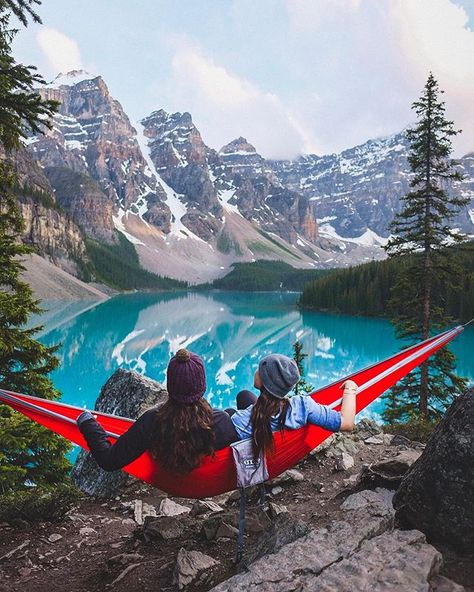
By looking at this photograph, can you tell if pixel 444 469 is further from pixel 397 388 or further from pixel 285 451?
pixel 397 388

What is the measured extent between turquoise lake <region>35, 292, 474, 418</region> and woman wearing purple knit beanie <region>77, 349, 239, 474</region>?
20.5 metres

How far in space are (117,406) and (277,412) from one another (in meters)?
4.89

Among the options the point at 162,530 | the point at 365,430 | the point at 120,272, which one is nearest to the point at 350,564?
the point at 162,530

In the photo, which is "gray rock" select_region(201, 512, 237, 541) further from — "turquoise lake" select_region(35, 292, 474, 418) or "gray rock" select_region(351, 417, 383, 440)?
"turquoise lake" select_region(35, 292, 474, 418)

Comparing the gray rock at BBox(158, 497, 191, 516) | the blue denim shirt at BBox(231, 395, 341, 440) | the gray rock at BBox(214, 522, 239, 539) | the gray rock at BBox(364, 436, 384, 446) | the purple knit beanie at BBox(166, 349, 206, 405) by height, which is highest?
the purple knit beanie at BBox(166, 349, 206, 405)

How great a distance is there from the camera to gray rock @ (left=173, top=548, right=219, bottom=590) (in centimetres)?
293

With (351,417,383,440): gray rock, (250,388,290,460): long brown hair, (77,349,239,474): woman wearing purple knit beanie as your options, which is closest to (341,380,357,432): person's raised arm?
(250,388,290,460): long brown hair

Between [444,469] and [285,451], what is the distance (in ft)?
3.30

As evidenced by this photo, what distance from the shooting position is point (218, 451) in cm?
292

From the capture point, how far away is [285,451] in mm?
3115

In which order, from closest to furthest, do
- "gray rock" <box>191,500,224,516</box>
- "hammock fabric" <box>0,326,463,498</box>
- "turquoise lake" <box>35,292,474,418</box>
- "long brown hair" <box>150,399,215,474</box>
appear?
1. "long brown hair" <box>150,399,215,474</box>
2. "hammock fabric" <box>0,326,463,498</box>
3. "gray rock" <box>191,500,224,516</box>
4. "turquoise lake" <box>35,292,474,418</box>

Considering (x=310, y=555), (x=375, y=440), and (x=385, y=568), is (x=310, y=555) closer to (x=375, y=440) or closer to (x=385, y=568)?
(x=385, y=568)

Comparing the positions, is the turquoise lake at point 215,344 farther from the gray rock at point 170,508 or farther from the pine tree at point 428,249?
the gray rock at point 170,508

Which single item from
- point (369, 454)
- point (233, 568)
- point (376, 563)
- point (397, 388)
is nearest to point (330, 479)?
point (369, 454)
